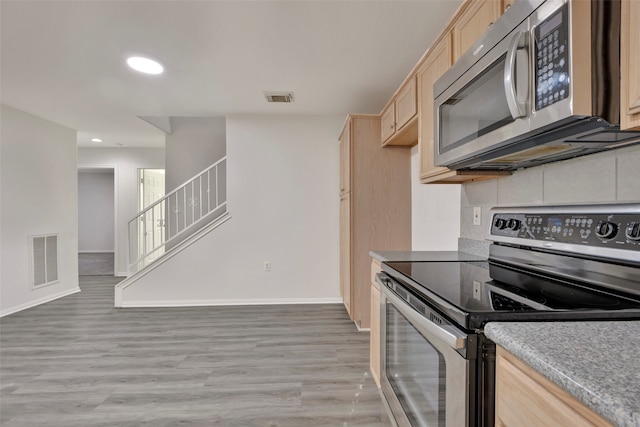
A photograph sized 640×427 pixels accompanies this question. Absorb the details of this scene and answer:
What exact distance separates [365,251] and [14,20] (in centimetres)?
297

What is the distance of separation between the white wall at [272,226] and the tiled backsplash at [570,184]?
226cm

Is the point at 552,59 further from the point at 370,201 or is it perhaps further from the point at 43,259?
the point at 43,259

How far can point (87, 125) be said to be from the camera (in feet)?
14.4

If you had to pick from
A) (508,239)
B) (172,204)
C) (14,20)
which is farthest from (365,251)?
(172,204)

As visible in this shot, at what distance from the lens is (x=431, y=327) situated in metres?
0.95

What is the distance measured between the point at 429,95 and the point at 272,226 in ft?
8.31

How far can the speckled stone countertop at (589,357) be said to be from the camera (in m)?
0.45

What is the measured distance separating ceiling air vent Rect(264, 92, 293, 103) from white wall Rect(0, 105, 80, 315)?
2.95 metres

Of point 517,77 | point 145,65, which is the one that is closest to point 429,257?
point 517,77

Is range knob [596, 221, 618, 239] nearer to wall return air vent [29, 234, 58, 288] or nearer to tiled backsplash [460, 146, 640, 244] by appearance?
tiled backsplash [460, 146, 640, 244]

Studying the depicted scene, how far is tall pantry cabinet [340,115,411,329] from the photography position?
118 inches

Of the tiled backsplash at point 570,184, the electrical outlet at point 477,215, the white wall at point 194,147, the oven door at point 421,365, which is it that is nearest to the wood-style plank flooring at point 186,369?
the oven door at point 421,365

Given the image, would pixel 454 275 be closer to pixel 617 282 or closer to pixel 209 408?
pixel 617 282

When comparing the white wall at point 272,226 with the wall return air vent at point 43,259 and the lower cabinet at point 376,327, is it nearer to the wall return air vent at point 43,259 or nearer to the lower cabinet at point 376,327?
the wall return air vent at point 43,259
